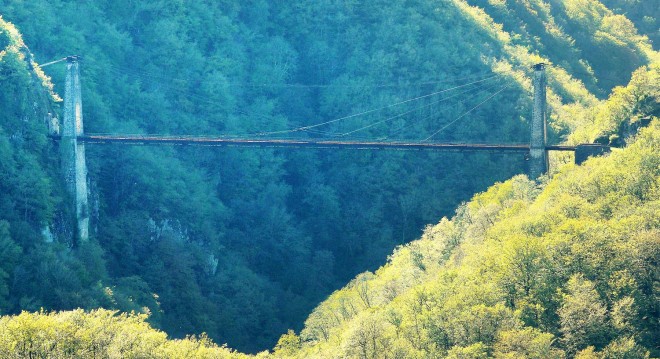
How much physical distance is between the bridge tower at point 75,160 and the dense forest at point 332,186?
71cm

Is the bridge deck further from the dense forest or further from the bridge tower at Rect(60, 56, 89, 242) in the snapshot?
the dense forest

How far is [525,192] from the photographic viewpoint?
166 ft

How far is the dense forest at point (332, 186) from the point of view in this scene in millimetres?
38250

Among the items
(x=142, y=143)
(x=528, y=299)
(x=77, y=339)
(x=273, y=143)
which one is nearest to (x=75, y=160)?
(x=142, y=143)

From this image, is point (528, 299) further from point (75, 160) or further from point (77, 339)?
point (75, 160)

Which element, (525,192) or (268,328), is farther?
(268,328)

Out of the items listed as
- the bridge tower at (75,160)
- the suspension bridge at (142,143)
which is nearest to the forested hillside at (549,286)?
the suspension bridge at (142,143)

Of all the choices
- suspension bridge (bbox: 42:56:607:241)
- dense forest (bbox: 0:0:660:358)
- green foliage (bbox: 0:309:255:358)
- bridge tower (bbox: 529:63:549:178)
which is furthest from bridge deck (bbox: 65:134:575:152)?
green foliage (bbox: 0:309:255:358)

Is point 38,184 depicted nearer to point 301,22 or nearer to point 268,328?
point 268,328

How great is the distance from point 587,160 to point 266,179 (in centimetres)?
2181

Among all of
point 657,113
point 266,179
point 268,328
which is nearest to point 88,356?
point 268,328

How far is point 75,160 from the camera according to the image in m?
53.3

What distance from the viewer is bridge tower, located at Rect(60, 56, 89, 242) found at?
53.2m

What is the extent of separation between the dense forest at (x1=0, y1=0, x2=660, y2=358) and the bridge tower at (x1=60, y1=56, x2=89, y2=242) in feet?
2.33
